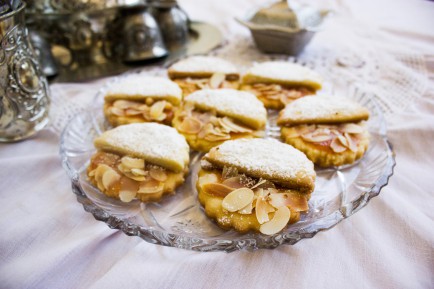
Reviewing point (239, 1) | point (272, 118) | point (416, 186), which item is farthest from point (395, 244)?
point (239, 1)

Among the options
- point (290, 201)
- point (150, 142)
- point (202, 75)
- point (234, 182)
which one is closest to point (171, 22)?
point (202, 75)

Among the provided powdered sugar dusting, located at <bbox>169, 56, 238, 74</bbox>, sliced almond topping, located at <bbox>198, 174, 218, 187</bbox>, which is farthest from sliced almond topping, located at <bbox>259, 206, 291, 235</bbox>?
powdered sugar dusting, located at <bbox>169, 56, 238, 74</bbox>

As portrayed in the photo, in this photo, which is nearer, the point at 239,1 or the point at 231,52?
the point at 231,52

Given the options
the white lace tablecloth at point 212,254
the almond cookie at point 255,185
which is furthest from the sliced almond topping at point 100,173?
the almond cookie at point 255,185

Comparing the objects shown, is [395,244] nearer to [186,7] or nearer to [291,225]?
[291,225]

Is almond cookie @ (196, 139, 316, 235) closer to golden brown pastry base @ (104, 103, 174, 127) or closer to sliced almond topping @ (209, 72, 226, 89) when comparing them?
golden brown pastry base @ (104, 103, 174, 127)

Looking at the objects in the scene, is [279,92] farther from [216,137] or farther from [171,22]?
[171,22]
